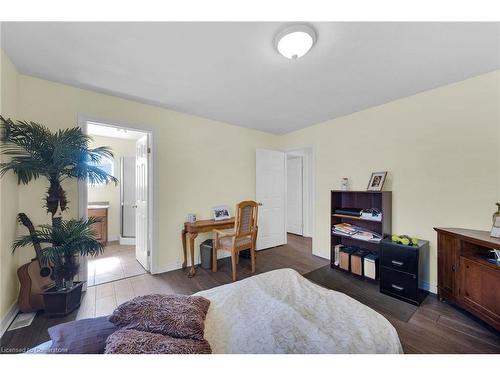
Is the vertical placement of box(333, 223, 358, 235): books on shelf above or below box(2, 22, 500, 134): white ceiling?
below

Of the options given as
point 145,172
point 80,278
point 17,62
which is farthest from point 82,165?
point 80,278

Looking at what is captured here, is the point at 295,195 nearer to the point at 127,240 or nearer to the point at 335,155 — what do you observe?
the point at 335,155

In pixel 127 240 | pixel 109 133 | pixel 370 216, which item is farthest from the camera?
pixel 127 240

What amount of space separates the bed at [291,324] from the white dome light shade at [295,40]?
1.77 metres

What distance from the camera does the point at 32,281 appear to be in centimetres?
187

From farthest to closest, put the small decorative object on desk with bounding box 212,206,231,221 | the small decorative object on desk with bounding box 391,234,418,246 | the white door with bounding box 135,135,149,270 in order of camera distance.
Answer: the small decorative object on desk with bounding box 212,206,231,221 < the white door with bounding box 135,135,149,270 < the small decorative object on desk with bounding box 391,234,418,246

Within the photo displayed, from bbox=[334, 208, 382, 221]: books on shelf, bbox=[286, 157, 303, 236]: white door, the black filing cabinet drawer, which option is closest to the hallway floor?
bbox=[334, 208, 382, 221]: books on shelf

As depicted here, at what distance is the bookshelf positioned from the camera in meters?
2.52

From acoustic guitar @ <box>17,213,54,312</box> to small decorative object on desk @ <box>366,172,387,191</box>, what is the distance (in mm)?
3847

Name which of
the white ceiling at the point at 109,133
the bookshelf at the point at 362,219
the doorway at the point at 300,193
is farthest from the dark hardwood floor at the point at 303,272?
the white ceiling at the point at 109,133

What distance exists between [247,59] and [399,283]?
2.82m

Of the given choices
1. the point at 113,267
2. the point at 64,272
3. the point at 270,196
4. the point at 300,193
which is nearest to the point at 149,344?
the point at 64,272

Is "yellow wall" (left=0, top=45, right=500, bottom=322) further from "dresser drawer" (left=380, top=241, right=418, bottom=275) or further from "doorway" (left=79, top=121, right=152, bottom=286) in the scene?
"dresser drawer" (left=380, top=241, right=418, bottom=275)
